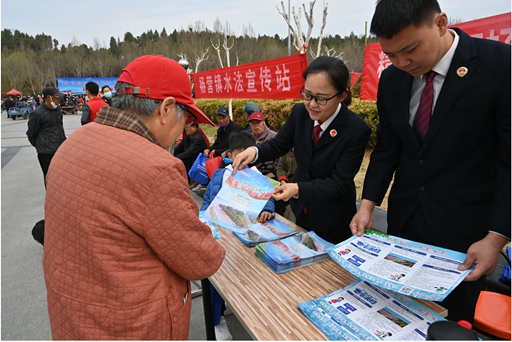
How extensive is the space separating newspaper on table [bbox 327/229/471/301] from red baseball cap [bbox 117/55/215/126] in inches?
32.6

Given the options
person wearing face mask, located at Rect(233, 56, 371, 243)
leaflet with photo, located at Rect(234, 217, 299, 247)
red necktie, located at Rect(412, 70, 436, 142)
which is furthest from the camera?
leaflet with photo, located at Rect(234, 217, 299, 247)

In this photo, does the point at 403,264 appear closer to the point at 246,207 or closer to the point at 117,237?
the point at 246,207

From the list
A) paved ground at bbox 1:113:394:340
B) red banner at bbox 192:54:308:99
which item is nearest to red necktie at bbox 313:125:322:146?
paved ground at bbox 1:113:394:340

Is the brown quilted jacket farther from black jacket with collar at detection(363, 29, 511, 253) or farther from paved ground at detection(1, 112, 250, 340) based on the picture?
paved ground at detection(1, 112, 250, 340)

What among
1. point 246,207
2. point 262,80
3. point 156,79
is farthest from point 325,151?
point 262,80

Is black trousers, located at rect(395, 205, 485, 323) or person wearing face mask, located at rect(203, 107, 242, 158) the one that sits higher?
person wearing face mask, located at rect(203, 107, 242, 158)

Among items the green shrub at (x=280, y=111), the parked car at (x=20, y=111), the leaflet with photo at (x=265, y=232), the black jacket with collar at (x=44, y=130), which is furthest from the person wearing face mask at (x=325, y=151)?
the parked car at (x=20, y=111)

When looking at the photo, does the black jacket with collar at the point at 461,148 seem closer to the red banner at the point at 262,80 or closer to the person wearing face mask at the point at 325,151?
the person wearing face mask at the point at 325,151

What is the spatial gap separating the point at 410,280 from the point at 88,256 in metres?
1.00

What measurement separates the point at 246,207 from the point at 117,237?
2.66ft

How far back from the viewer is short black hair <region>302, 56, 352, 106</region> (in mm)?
1513

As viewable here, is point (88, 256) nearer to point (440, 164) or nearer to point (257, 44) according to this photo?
point (440, 164)

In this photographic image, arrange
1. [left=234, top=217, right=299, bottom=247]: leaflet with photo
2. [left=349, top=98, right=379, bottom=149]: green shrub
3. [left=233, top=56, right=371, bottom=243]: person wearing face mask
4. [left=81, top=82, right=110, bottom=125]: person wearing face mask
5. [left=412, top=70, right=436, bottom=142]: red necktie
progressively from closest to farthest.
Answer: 1. [left=412, top=70, right=436, bottom=142]: red necktie
2. [left=233, top=56, right=371, bottom=243]: person wearing face mask
3. [left=234, top=217, right=299, bottom=247]: leaflet with photo
4. [left=81, top=82, right=110, bottom=125]: person wearing face mask
5. [left=349, top=98, right=379, bottom=149]: green shrub

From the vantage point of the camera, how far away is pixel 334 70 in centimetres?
151
